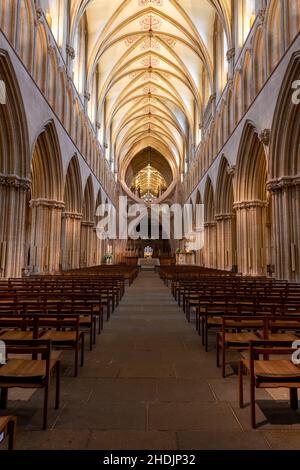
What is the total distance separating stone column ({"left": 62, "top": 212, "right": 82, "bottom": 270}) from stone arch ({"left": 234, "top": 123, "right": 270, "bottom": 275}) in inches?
431

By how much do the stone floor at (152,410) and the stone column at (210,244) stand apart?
821 inches

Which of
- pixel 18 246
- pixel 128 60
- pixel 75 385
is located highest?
pixel 128 60

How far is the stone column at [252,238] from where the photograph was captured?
17922 millimetres

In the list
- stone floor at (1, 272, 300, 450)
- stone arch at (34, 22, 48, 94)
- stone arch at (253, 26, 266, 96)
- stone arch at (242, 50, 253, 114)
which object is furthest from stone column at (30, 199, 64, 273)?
stone floor at (1, 272, 300, 450)

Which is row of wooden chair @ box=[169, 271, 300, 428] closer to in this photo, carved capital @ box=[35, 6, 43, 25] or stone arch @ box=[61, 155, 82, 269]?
carved capital @ box=[35, 6, 43, 25]

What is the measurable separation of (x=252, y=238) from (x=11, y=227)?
1176 centimetres

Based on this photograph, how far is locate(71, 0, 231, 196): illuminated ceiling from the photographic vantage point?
2362 centimetres

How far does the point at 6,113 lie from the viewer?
12.7 metres

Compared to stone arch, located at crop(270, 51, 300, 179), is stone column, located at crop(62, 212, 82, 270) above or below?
below

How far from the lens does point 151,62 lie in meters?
31.7

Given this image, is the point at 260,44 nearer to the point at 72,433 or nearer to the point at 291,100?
the point at 291,100

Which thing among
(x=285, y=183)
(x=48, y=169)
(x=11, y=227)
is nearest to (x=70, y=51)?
(x=48, y=169)
